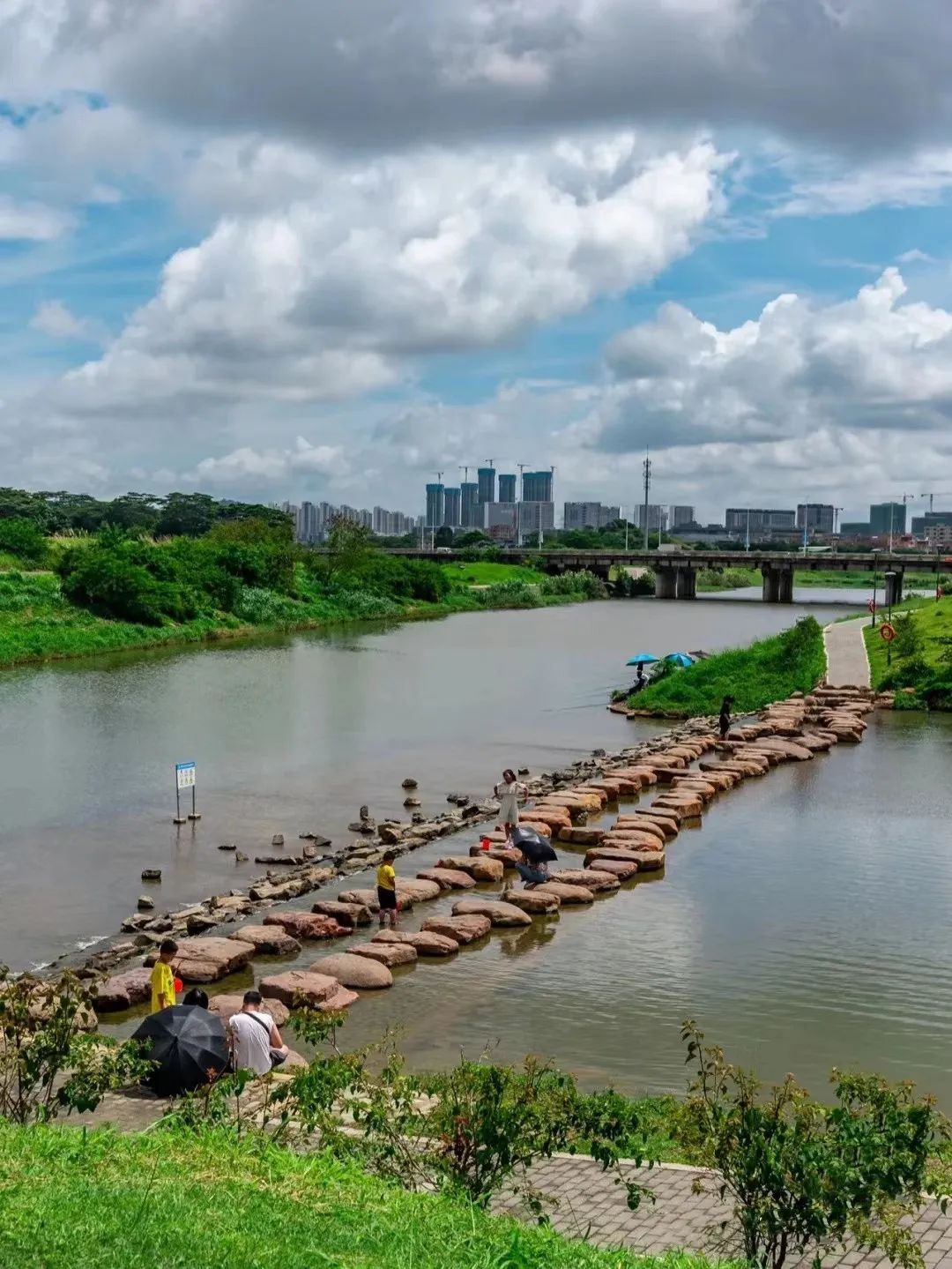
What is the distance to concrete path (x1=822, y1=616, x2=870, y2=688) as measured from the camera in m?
40.6

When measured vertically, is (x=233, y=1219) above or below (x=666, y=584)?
below

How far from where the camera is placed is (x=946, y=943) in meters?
15.8

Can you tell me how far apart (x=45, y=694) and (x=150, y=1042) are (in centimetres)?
2997

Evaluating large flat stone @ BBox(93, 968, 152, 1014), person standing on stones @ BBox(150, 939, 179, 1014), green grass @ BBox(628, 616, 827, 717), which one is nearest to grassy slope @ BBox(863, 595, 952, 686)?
green grass @ BBox(628, 616, 827, 717)

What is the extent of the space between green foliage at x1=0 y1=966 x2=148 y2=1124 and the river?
3676mm

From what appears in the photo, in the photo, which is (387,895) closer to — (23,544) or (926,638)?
(926,638)

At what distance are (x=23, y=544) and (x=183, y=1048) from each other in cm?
5636

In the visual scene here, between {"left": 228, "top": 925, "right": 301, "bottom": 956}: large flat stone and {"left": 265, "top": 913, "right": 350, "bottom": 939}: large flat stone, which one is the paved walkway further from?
{"left": 265, "top": 913, "right": 350, "bottom": 939}: large flat stone

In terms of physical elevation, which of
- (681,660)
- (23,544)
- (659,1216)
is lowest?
(659,1216)

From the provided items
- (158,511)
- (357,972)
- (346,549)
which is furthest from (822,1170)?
(158,511)

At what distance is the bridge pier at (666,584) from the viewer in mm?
109375

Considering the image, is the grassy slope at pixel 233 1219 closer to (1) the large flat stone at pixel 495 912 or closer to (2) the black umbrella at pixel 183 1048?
(2) the black umbrella at pixel 183 1048

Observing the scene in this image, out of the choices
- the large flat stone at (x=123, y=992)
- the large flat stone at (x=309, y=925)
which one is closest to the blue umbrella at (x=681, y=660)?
the large flat stone at (x=309, y=925)

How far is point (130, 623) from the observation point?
55938mm
